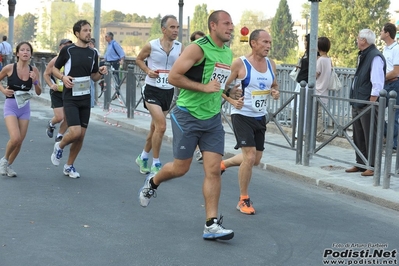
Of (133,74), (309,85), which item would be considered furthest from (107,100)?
(309,85)

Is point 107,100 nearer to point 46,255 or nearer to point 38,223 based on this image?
point 38,223

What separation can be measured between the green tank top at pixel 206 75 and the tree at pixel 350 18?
98274 millimetres

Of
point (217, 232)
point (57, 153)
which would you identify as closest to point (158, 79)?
point (57, 153)

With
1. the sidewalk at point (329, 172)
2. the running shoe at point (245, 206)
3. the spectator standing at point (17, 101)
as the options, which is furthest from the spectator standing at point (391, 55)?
the spectator standing at point (17, 101)

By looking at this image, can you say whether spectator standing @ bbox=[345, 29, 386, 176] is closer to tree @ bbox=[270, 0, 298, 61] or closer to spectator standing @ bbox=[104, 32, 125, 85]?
spectator standing @ bbox=[104, 32, 125, 85]

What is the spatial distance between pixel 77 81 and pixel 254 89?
243cm

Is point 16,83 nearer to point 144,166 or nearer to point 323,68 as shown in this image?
point 144,166

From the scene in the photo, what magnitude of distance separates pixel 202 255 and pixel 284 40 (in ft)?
477

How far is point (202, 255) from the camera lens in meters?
6.00

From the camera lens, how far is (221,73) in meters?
6.60

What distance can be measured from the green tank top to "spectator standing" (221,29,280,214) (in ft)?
2.97

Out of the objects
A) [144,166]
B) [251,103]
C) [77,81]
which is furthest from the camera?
[144,166]

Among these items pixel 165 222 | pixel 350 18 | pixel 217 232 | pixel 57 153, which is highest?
pixel 350 18

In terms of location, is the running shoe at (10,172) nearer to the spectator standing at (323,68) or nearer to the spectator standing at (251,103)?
the spectator standing at (251,103)
